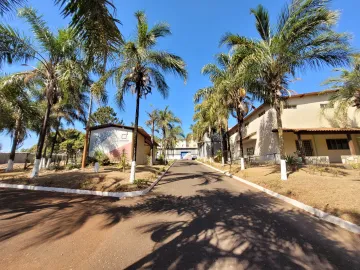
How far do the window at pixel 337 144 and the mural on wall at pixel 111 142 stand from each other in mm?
21552

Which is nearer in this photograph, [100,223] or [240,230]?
[240,230]

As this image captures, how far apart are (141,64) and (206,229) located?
30.8 ft

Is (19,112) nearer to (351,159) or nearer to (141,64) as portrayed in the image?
(141,64)

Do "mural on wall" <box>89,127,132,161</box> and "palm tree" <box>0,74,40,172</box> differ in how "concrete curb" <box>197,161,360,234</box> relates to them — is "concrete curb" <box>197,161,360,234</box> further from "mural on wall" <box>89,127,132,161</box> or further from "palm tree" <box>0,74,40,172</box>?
"mural on wall" <box>89,127,132,161</box>

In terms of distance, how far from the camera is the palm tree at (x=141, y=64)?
9.60 meters

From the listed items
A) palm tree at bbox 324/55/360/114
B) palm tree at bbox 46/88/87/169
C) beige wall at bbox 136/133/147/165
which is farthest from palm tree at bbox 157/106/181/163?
palm tree at bbox 324/55/360/114

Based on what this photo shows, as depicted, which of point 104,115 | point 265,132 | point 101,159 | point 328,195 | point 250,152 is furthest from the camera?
point 104,115

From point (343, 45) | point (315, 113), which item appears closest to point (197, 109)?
point (315, 113)

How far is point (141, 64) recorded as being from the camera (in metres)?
10.4

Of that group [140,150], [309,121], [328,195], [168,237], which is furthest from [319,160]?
[140,150]

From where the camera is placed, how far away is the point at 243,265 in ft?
9.29

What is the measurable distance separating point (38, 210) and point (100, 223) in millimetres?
2314

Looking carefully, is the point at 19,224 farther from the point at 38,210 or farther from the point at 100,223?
the point at 100,223

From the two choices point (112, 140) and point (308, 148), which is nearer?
point (308, 148)
